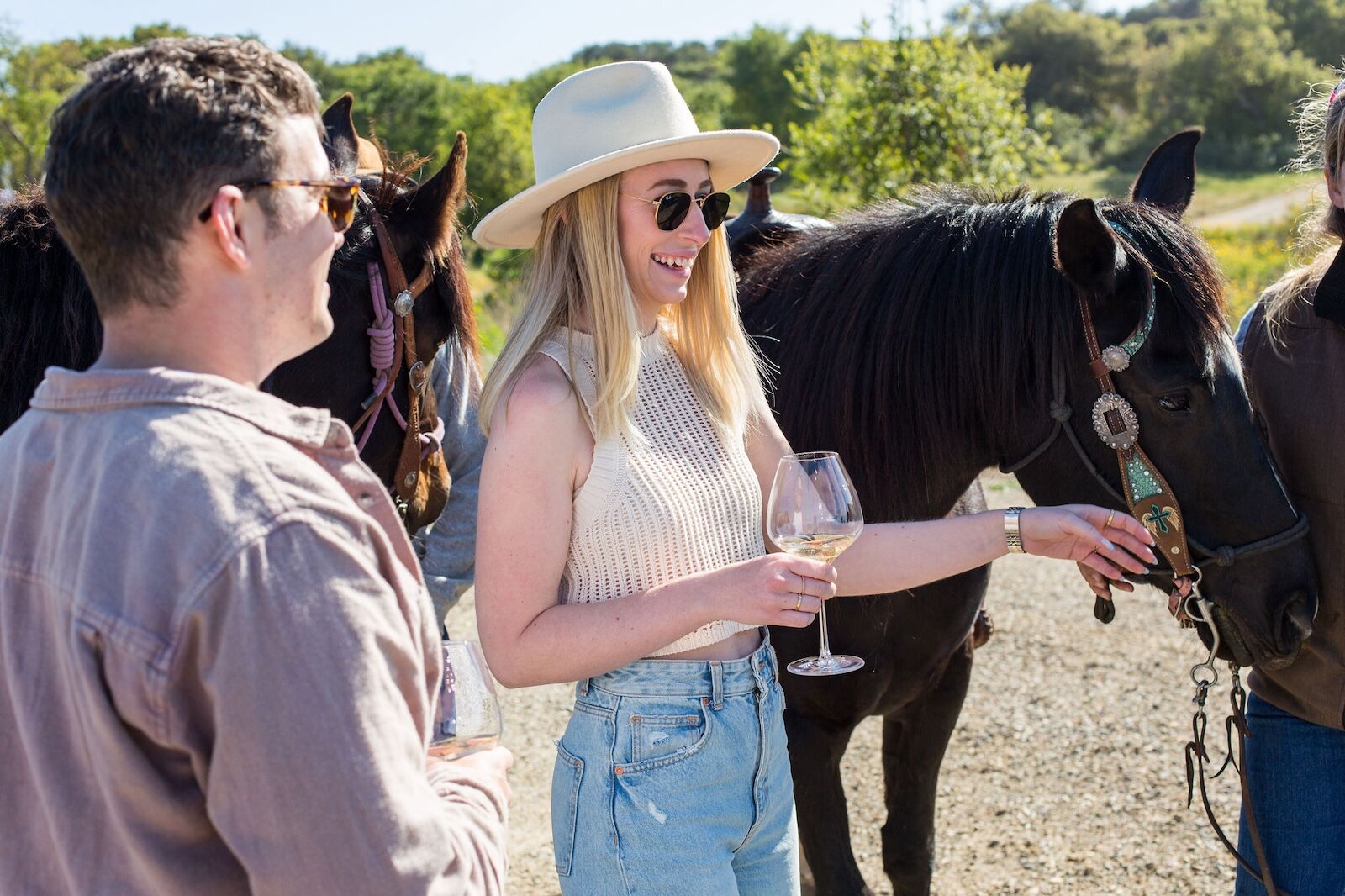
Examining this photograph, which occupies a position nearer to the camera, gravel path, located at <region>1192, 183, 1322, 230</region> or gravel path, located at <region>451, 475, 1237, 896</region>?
gravel path, located at <region>451, 475, 1237, 896</region>

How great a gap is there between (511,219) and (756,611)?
2.83 feet

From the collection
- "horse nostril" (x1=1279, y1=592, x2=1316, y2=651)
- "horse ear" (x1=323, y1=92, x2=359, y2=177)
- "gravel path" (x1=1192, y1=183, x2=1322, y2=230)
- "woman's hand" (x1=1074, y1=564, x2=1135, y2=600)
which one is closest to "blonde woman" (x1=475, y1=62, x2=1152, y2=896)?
"woman's hand" (x1=1074, y1=564, x2=1135, y2=600)

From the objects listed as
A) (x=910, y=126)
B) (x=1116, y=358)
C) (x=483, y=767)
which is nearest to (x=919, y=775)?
(x=1116, y=358)

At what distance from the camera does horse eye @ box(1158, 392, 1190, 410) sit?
7.47 ft

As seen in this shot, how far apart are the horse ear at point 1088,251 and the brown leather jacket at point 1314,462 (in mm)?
407

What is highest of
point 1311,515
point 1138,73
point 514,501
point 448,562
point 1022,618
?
point 1138,73

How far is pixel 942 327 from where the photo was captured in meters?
2.55

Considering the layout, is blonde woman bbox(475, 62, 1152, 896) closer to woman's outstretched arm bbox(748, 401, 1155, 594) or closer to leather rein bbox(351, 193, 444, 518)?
woman's outstretched arm bbox(748, 401, 1155, 594)

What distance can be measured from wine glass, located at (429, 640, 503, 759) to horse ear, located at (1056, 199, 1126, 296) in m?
1.51

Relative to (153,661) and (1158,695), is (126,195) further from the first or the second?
(1158,695)

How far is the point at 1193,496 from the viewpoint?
7.55 feet

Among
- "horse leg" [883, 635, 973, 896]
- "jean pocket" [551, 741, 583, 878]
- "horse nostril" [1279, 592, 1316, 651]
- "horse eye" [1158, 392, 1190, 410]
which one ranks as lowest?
"horse leg" [883, 635, 973, 896]

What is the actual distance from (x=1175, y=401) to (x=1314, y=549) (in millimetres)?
457

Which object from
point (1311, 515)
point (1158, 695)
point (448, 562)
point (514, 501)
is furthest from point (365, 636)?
point (1158, 695)
